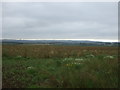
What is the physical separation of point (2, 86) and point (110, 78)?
3.50 meters

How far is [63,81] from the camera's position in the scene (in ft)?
20.9

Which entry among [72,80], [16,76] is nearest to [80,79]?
[72,80]

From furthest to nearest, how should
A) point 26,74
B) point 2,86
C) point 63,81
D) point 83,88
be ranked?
point 26,74 → point 2,86 → point 63,81 → point 83,88

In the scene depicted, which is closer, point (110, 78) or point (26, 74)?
point (110, 78)

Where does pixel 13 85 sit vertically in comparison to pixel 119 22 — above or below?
below

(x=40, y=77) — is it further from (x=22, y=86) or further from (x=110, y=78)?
(x=110, y=78)

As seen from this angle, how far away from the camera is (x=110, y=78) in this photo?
671 cm

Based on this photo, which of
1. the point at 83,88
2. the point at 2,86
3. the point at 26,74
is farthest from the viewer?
the point at 26,74

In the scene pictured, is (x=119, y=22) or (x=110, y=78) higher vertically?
(x=119, y=22)

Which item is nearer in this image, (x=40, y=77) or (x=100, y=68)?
(x=40, y=77)

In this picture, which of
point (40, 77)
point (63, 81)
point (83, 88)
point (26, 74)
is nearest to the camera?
point (83, 88)

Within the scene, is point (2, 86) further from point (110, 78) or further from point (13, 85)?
point (110, 78)

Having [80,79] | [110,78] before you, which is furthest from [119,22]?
[80,79]

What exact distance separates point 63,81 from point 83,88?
0.74m
